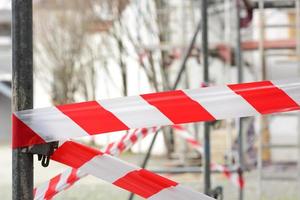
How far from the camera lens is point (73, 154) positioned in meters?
2.15

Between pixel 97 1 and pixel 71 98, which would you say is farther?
pixel 71 98

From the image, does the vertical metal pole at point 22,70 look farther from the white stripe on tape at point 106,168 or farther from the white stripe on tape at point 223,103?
the white stripe on tape at point 223,103

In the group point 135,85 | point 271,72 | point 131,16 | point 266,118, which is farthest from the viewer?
point 135,85

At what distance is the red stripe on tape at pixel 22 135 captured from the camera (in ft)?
6.42

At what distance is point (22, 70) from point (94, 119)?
0.82 feet

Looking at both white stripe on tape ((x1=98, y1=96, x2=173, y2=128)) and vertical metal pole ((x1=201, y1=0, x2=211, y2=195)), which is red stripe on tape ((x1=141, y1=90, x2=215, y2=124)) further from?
vertical metal pole ((x1=201, y1=0, x2=211, y2=195))

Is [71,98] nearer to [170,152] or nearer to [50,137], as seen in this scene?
[170,152]

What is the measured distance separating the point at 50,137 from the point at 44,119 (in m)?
0.06

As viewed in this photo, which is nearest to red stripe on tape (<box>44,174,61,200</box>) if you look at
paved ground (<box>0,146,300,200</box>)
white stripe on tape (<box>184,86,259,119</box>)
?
white stripe on tape (<box>184,86,259,119</box>)

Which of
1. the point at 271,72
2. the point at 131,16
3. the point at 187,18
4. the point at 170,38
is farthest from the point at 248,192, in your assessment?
the point at 131,16

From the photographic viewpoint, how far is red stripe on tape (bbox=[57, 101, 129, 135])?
2.01 metres

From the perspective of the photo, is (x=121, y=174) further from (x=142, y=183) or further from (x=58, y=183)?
(x=58, y=183)

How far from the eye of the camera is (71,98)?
1989 centimetres

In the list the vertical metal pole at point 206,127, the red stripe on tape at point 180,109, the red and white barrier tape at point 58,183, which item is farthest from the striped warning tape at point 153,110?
the vertical metal pole at point 206,127
